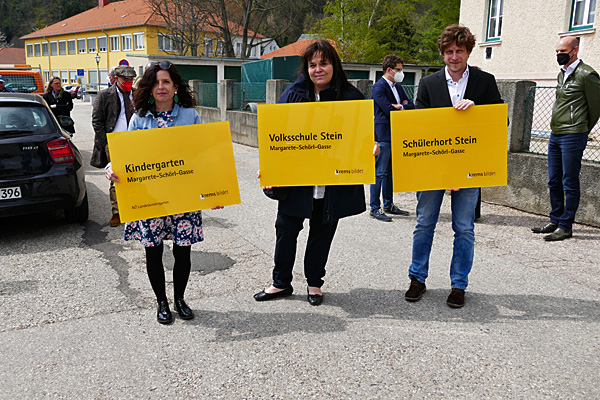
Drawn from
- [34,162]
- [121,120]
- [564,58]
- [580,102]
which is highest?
[564,58]

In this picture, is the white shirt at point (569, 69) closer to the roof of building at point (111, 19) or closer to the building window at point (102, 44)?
the roof of building at point (111, 19)

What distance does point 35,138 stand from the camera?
5977mm

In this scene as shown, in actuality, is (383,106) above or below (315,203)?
above

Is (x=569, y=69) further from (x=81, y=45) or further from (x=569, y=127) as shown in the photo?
(x=81, y=45)

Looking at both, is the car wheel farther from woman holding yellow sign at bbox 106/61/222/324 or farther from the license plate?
woman holding yellow sign at bbox 106/61/222/324

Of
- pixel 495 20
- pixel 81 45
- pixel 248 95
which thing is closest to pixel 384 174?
pixel 248 95

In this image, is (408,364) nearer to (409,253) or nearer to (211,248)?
(409,253)

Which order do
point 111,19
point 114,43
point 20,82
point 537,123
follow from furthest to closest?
1. point 111,19
2. point 114,43
3. point 20,82
4. point 537,123

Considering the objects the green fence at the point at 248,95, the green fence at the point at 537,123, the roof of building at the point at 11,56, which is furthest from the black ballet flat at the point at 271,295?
the roof of building at the point at 11,56

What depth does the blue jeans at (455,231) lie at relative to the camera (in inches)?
160

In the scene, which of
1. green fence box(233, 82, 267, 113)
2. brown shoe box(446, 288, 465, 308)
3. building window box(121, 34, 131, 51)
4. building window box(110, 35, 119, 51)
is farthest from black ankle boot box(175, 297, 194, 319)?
building window box(110, 35, 119, 51)

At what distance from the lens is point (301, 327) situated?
3.73 m

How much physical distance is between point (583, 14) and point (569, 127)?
1148cm

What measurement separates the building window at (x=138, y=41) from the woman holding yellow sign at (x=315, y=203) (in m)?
59.7
